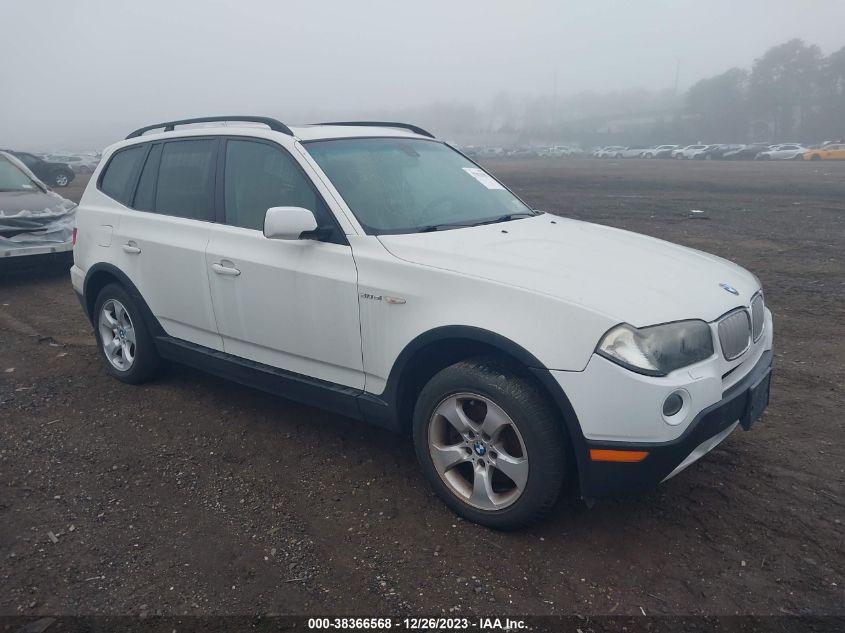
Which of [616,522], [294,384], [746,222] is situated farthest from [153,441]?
[746,222]

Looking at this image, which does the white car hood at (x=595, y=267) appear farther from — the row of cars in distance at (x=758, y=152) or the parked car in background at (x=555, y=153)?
the parked car in background at (x=555, y=153)

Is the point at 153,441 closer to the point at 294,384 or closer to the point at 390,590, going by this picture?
the point at 294,384

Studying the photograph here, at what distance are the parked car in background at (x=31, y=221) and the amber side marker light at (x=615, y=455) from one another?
745 cm

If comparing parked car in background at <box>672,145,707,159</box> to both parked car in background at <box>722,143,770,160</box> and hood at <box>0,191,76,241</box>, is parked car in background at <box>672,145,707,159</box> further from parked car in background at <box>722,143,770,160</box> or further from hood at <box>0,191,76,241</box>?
hood at <box>0,191,76,241</box>

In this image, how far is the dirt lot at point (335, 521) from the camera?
2830 millimetres

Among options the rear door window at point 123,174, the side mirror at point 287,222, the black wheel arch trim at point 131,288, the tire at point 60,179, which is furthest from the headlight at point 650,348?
the tire at point 60,179

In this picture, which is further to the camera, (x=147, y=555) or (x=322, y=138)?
(x=322, y=138)

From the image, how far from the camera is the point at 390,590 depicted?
2871mm

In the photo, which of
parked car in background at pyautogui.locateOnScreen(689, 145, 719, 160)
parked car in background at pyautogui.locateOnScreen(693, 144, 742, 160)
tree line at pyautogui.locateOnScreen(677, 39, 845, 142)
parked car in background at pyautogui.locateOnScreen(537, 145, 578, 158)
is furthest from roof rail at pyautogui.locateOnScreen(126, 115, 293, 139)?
tree line at pyautogui.locateOnScreen(677, 39, 845, 142)

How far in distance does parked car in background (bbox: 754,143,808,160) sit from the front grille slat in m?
47.6

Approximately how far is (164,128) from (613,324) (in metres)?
3.79

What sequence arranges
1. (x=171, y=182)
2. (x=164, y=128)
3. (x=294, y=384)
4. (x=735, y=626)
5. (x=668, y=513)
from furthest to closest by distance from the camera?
(x=164, y=128)
(x=171, y=182)
(x=294, y=384)
(x=668, y=513)
(x=735, y=626)

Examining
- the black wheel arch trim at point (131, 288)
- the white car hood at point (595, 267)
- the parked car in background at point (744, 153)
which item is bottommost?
the parked car in background at point (744, 153)

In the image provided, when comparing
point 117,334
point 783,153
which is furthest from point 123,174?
point 783,153
